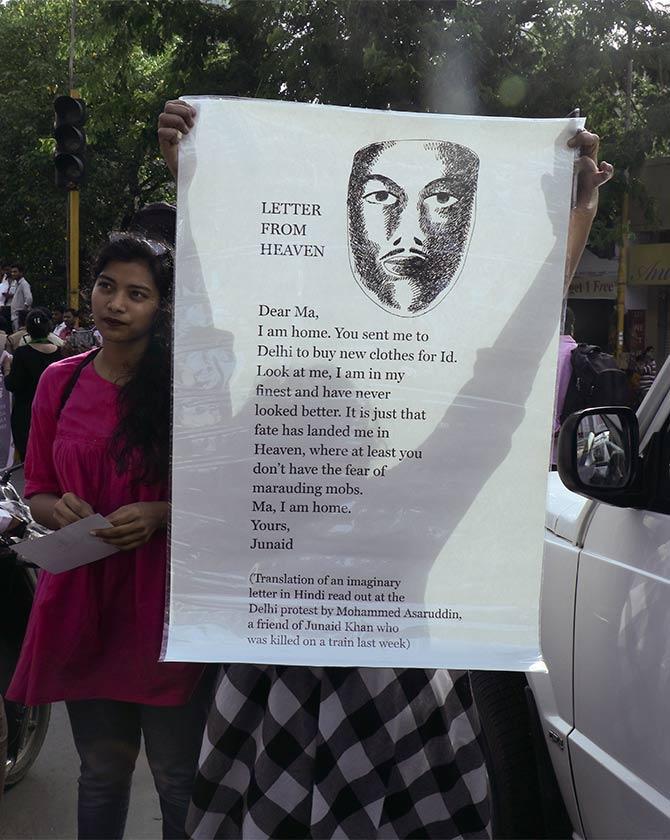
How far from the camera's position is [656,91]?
1761 centimetres

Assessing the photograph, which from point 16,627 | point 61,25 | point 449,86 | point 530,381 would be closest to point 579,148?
point 530,381

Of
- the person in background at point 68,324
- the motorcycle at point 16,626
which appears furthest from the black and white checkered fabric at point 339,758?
the person in background at point 68,324

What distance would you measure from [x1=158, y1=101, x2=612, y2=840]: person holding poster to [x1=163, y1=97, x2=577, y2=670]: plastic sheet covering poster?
2.3 inches

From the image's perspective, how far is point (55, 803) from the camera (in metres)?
3.69

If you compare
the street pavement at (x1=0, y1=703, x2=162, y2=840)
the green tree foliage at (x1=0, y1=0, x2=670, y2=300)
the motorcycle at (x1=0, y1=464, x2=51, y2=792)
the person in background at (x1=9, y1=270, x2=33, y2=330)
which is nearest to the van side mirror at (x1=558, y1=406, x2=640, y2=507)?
the motorcycle at (x1=0, y1=464, x2=51, y2=792)

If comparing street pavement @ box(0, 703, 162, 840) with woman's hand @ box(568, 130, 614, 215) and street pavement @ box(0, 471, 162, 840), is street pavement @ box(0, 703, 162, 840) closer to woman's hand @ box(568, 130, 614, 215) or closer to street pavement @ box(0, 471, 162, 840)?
street pavement @ box(0, 471, 162, 840)

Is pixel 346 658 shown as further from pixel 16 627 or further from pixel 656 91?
pixel 656 91

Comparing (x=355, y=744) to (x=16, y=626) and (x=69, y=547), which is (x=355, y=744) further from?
(x=16, y=626)

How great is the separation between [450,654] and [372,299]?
0.68 metres

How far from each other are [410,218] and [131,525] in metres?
0.94

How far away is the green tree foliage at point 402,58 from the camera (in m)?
13.4

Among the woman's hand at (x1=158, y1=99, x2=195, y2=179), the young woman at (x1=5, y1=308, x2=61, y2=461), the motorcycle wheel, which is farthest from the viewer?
the young woman at (x1=5, y1=308, x2=61, y2=461)

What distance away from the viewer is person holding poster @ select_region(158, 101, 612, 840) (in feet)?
6.64

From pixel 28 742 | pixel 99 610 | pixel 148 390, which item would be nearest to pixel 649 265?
pixel 28 742
